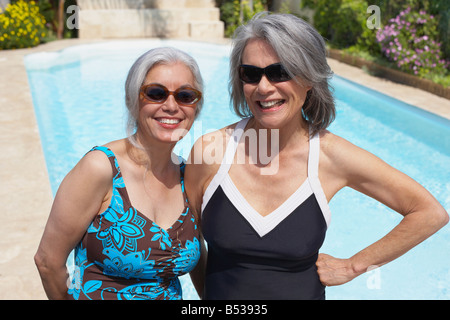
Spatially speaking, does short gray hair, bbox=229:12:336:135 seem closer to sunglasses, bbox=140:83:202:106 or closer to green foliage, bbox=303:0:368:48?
sunglasses, bbox=140:83:202:106

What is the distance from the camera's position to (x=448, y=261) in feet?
14.7

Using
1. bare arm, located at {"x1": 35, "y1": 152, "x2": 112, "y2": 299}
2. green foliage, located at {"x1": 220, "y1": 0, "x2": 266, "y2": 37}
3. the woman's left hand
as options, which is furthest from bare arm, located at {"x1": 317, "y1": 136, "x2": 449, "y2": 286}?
green foliage, located at {"x1": 220, "y1": 0, "x2": 266, "y2": 37}

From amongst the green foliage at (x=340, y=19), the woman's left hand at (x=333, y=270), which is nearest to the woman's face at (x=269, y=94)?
the woman's left hand at (x=333, y=270)

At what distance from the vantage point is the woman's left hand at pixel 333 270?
207 cm

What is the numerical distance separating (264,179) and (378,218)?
349 centimetres

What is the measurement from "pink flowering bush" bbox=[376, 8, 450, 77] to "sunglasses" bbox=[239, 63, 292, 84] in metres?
7.75

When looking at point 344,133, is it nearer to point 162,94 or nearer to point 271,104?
point 271,104

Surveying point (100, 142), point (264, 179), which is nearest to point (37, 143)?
point (100, 142)

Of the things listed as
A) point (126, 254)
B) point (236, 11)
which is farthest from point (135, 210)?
point (236, 11)

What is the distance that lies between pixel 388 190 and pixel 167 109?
3.05 feet

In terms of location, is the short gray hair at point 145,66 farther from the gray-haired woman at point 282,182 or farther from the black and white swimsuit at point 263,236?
the black and white swimsuit at point 263,236

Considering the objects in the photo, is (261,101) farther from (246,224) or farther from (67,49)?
(67,49)

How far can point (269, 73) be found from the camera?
1889 millimetres

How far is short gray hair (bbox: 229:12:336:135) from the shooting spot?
1.82m
